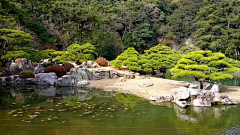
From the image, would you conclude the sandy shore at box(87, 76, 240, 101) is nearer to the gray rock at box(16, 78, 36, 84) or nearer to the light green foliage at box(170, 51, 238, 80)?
the light green foliage at box(170, 51, 238, 80)

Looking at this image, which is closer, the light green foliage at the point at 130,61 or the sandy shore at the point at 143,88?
the sandy shore at the point at 143,88

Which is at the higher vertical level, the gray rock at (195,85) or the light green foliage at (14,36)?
the light green foliage at (14,36)

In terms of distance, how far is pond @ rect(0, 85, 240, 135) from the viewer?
4.84m

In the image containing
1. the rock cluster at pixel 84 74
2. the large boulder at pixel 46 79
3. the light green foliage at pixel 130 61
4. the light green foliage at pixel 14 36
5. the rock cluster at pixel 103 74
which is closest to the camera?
the large boulder at pixel 46 79

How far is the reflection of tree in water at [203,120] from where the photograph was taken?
494 centimetres

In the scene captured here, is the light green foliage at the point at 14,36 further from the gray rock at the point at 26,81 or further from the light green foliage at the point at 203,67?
the light green foliage at the point at 203,67

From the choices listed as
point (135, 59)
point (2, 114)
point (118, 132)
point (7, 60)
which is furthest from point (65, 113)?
point (7, 60)

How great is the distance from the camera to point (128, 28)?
30969 millimetres

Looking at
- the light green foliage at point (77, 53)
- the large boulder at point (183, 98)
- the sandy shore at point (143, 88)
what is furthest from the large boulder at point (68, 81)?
the light green foliage at point (77, 53)

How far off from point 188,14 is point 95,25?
1673cm

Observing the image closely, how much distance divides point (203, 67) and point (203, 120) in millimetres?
3398

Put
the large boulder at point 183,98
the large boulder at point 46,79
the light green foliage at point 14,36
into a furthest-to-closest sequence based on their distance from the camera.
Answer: the light green foliage at point 14,36 < the large boulder at point 46,79 < the large boulder at point 183,98

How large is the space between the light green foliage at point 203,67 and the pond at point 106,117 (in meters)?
1.93

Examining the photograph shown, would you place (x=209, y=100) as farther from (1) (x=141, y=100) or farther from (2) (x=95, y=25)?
(2) (x=95, y=25)
